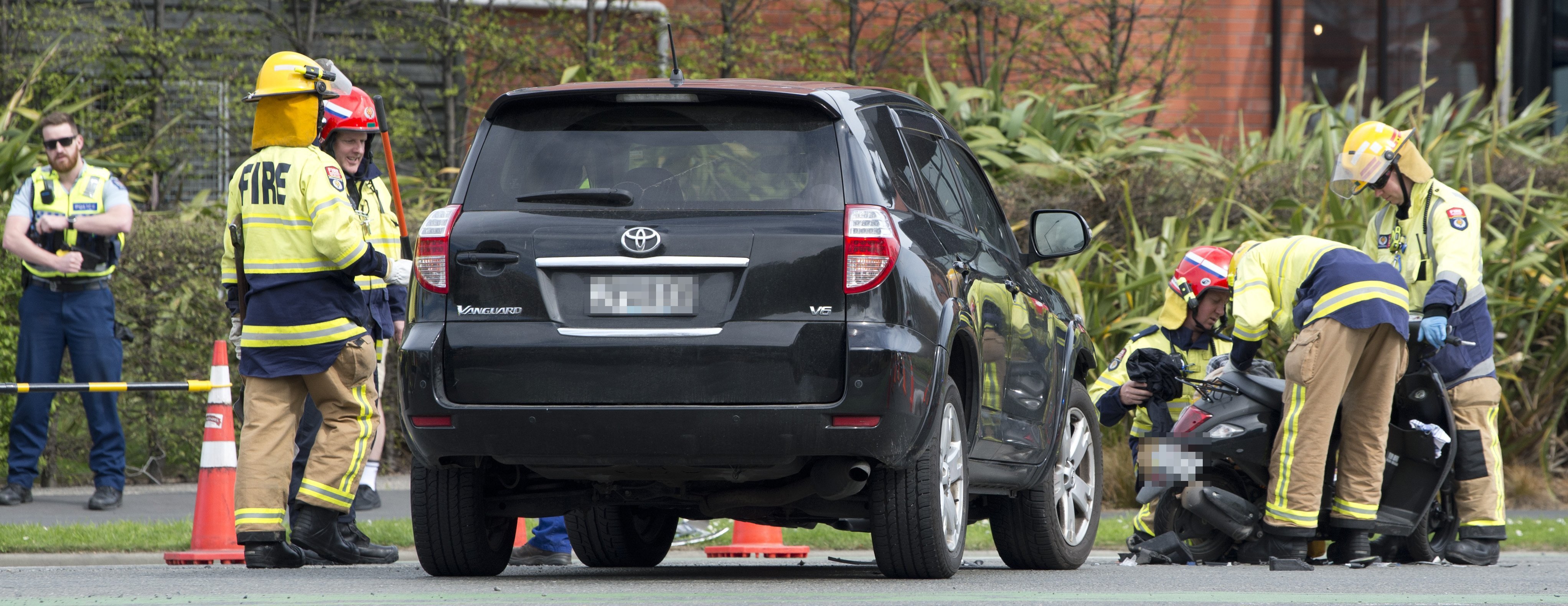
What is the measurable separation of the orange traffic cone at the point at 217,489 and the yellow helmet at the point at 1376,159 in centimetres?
A: 455

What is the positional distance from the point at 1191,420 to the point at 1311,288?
66 cm

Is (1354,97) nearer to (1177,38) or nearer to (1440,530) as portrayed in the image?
(1177,38)

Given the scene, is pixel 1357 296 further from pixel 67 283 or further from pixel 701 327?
pixel 67 283

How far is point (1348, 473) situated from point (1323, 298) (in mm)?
672

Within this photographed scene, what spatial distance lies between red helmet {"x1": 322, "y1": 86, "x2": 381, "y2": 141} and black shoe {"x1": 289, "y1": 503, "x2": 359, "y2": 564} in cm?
155

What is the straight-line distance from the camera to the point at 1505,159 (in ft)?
37.3

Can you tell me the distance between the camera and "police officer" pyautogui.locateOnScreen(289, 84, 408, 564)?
705 centimetres

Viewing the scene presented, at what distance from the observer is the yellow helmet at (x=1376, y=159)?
755 centimetres

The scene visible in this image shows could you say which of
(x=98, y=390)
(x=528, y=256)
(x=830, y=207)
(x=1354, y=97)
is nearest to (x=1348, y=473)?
(x=830, y=207)

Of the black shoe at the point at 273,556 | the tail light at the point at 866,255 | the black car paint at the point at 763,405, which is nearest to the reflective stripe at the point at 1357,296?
the black car paint at the point at 763,405

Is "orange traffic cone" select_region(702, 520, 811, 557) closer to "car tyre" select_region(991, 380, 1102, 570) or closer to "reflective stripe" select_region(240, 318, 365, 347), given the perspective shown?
"car tyre" select_region(991, 380, 1102, 570)

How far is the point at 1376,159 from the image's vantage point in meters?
7.55

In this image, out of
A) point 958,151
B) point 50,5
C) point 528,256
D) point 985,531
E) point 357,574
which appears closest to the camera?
point 528,256

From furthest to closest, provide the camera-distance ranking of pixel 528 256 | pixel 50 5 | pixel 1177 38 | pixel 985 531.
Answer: pixel 1177 38 < pixel 50 5 < pixel 985 531 < pixel 528 256
